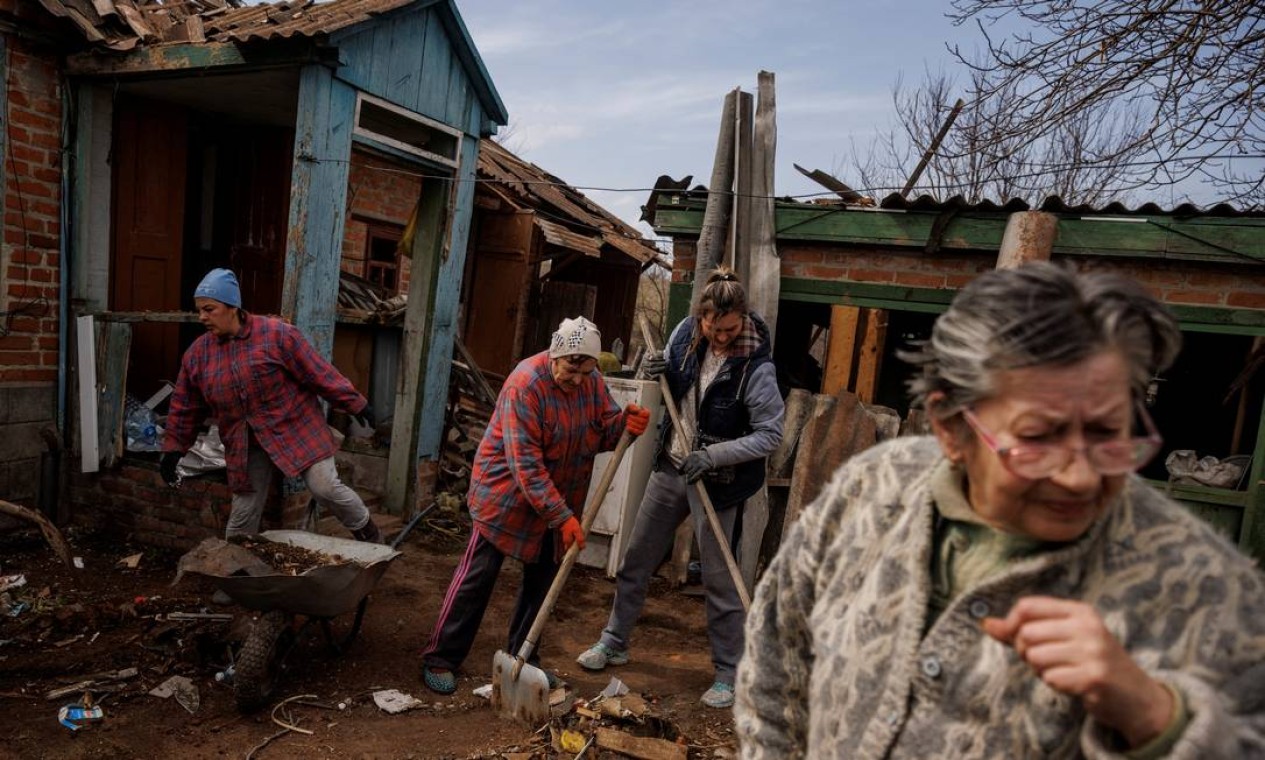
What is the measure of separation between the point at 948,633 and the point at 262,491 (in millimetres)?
4683

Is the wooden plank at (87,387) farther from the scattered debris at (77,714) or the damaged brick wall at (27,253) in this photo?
the scattered debris at (77,714)

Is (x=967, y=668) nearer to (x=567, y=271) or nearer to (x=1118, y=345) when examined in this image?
(x=1118, y=345)

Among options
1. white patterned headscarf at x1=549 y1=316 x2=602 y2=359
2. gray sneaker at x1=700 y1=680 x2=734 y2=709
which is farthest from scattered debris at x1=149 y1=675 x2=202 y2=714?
gray sneaker at x1=700 y1=680 x2=734 y2=709

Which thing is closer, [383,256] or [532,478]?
[532,478]

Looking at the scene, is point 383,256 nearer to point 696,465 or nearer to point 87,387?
point 87,387

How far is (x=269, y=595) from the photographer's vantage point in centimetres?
376

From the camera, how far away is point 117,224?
6168 millimetres

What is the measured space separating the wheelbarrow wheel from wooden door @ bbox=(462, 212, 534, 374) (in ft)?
21.1

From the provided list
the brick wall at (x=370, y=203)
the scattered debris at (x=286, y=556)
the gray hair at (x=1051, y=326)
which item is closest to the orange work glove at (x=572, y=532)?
the scattered debris at (x=286, y=556)

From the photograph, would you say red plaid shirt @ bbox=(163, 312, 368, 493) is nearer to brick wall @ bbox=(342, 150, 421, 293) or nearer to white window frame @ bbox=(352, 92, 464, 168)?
white window frame @ bbox=(352, 92, 464, 168)

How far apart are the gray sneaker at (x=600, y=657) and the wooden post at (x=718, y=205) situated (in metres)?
2.45

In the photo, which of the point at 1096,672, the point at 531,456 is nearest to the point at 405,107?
the point at 531,456

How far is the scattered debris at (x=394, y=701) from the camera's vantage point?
3936 mm

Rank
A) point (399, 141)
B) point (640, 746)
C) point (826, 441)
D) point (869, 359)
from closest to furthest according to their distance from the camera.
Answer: point (640, 746)
point (826, 441)
point (399, 141)
point (869, 359)
